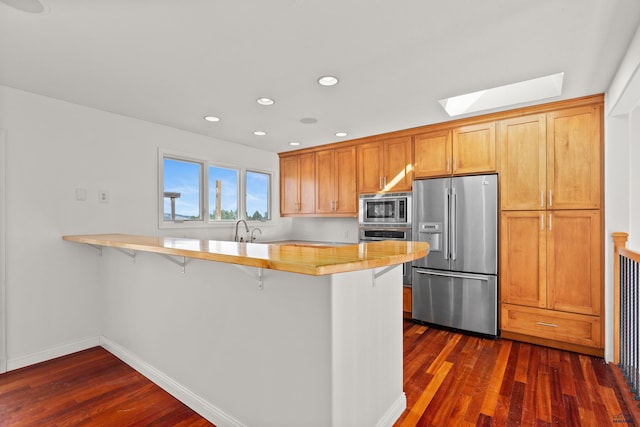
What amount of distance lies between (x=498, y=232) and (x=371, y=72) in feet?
7.03

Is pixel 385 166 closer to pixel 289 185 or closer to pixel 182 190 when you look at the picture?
pixel 289 185

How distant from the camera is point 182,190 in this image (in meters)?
3.95

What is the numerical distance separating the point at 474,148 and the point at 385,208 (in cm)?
122

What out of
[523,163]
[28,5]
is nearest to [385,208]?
[523,163]

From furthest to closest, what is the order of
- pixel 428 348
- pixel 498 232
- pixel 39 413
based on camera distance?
pixel 498 232 → pixel 428 348 → pixel 39 413

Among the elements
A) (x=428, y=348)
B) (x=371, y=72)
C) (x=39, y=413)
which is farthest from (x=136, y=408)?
(x=371, y=72)

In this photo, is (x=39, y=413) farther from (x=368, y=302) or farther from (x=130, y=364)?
(x=368, y=302)

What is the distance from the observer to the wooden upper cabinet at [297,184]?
4922 millimetres

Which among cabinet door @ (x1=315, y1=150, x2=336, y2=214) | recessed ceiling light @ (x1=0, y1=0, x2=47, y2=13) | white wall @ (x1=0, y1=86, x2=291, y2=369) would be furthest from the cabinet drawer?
recessed ceiling light @ (x1=0, y1=0, x2=47, y2=13)

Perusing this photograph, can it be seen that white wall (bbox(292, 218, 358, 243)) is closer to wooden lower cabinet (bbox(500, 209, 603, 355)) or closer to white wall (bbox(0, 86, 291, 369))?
wooden lower cabinet (bbox(500, 209, 603, 355))

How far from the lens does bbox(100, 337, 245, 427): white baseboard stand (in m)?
1.94

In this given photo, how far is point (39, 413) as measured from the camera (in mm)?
2080

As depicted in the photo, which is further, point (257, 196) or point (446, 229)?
point (257, 196)

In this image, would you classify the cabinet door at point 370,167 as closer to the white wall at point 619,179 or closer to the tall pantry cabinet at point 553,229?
the tall pantry cabinet at point 553,229
